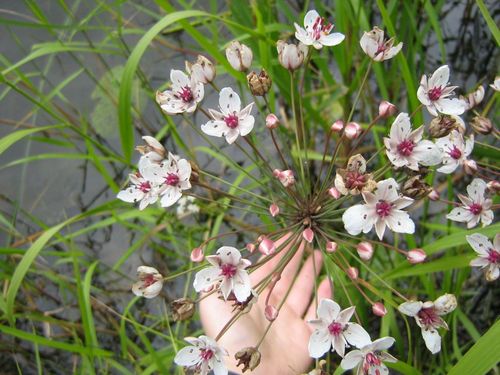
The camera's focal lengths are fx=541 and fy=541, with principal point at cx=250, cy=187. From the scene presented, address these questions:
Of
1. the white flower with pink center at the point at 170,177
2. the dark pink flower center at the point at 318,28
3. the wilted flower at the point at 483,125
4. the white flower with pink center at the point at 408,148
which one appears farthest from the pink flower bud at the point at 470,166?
the white flower with pink center at the point at 170,177

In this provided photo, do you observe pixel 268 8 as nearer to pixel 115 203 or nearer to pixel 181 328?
pixel 115 203

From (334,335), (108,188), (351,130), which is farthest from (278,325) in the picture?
(108,188)

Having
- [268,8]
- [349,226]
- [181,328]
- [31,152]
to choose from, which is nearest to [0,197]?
[31,152]

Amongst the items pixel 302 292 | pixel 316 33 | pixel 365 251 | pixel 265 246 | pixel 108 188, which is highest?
pixel 316 33

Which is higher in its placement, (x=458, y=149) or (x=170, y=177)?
(x=170, y=177)

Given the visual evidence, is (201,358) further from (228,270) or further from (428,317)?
(428,317)

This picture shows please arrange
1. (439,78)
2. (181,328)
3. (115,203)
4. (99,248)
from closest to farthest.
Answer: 1. (439,78)
2. (115,203)
3. (181,328)
4. (99,248)
